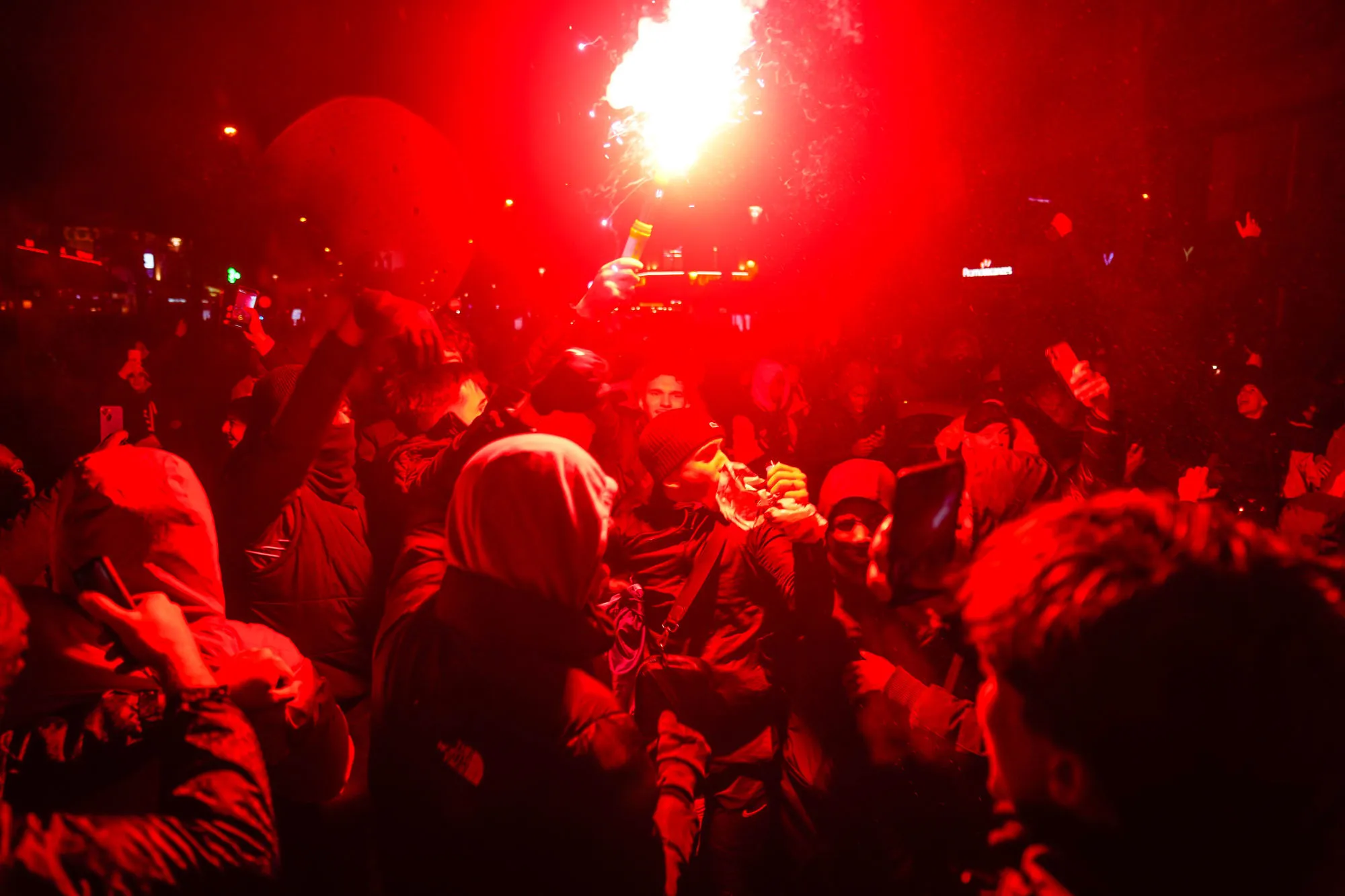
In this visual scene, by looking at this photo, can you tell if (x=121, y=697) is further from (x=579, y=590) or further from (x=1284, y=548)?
(x=1284, y=548)

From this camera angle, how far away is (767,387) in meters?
6.86

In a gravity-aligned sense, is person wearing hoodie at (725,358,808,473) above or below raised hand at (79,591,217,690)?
below

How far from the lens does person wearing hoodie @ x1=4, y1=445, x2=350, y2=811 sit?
159 cm

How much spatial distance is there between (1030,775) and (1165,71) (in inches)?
472

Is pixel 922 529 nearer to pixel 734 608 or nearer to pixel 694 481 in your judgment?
pixel 734 608

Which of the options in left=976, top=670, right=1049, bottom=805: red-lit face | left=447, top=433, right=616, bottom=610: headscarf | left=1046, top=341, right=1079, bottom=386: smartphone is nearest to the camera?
left=976, top=670, right=1049, bottom=805: red-lit face

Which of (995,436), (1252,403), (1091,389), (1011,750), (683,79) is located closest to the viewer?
(1011,750)

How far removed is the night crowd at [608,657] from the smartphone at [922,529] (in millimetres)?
11

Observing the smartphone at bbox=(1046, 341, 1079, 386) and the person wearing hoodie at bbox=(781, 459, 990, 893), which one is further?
the smartphone at bbox=(1046, 341, 1079, 386)

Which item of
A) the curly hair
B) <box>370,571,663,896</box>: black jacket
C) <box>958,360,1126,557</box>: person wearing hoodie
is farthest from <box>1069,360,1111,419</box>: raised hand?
<box>370,571,663,896</box>: black jacket

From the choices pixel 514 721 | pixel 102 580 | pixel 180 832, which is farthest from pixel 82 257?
pixel 514 721

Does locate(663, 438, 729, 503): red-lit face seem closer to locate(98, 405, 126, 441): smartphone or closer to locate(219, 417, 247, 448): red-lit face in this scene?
locate(98, 405, 126, 441): smartphone

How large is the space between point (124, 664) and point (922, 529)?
2256 mm

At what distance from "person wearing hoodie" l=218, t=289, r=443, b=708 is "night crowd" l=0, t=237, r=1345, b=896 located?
0.05 ft
